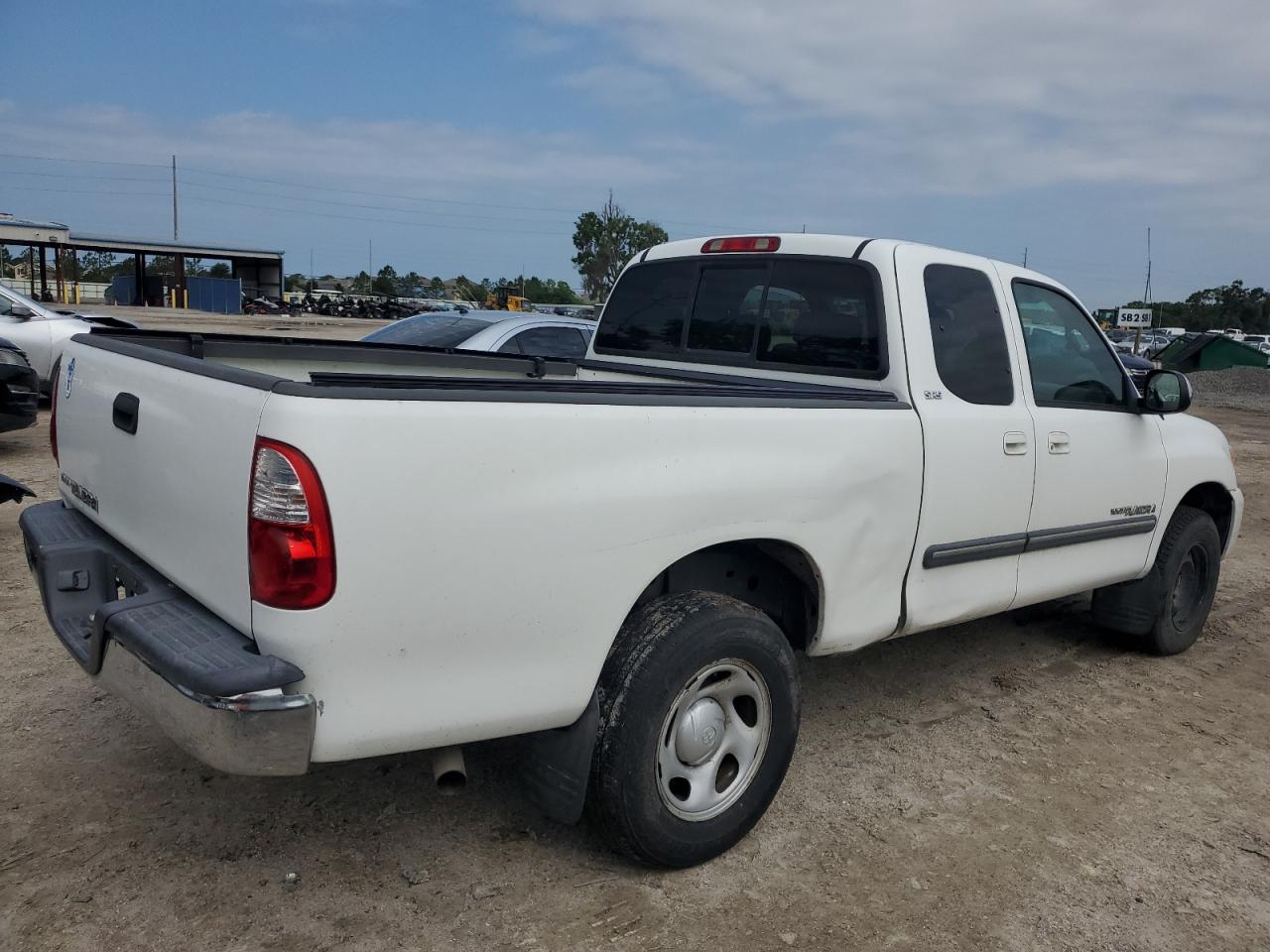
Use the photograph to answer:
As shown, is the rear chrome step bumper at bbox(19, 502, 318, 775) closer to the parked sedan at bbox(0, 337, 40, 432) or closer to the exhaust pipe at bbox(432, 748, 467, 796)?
the exhaust pipe at bbox(432, 748, 467, 796)

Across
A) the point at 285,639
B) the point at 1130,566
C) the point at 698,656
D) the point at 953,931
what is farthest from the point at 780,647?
the point at 1130,566

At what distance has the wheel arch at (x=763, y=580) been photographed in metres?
3.24

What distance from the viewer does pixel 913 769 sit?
12.8ft

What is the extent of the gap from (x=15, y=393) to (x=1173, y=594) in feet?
29.5

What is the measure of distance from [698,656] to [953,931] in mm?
1044

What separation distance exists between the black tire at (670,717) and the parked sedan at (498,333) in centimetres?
536

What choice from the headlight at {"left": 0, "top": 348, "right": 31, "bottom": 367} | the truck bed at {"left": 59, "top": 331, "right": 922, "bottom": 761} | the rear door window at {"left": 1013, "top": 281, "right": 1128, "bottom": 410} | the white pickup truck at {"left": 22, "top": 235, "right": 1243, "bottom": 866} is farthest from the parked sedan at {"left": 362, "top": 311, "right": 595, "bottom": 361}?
the truck bed at {"left": 59, "top": 331, "right": 922, "bottom": 761}

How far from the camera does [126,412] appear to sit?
297cm

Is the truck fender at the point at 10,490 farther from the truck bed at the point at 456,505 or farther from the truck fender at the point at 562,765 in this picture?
the truck fender at the point at 562,765

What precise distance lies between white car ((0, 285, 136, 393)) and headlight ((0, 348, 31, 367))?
106 inches

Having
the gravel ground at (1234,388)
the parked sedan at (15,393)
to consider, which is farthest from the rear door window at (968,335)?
the gravel ground at (1234,388)

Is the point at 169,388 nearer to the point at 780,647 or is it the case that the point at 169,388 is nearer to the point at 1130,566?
the point at 780,647

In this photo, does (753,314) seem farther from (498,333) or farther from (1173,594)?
(498,333)

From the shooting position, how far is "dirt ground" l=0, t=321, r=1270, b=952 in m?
2.81
